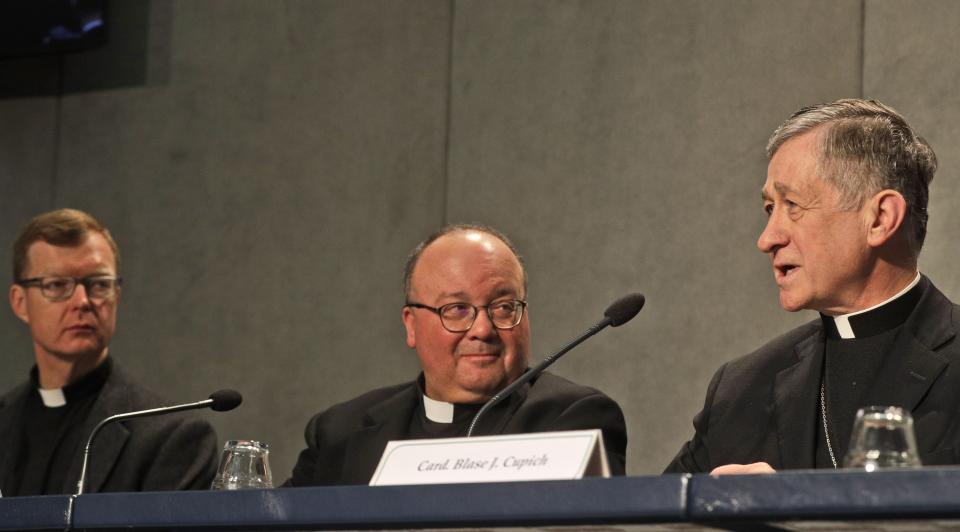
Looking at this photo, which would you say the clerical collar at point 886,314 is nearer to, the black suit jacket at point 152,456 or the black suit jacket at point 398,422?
the black suit jacket at point 398,422

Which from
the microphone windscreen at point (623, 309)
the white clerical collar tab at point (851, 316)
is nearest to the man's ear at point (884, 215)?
the white clerical collar tab at point (851, 316)

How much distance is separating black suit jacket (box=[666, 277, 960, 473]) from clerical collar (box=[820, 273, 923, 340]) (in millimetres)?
22

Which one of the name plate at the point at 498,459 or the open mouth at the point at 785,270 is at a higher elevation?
the open mouth at the point at 785,270

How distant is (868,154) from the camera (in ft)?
9.00

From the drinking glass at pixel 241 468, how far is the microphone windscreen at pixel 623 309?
704 mm

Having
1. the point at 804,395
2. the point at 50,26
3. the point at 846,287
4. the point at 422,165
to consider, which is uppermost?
the point at 50,26

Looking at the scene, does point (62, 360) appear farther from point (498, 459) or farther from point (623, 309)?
point (498, 459)

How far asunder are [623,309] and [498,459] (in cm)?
81

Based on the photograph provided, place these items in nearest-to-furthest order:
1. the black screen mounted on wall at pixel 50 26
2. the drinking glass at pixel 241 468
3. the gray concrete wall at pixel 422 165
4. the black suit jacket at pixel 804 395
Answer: the drinking glass at pixel 241 468
the black suit jacket at pixel 804 395
the gray concrete wall at pixel 422 165
the black screen mounted on wall at pixel 50 26

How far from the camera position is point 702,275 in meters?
4.20

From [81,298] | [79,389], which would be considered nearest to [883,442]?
[81,298]

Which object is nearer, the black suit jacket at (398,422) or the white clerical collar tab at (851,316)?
the white clerical collar tab at (851,316)

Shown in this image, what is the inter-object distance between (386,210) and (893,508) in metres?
→ 3.46

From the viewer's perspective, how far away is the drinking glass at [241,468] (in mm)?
2498
